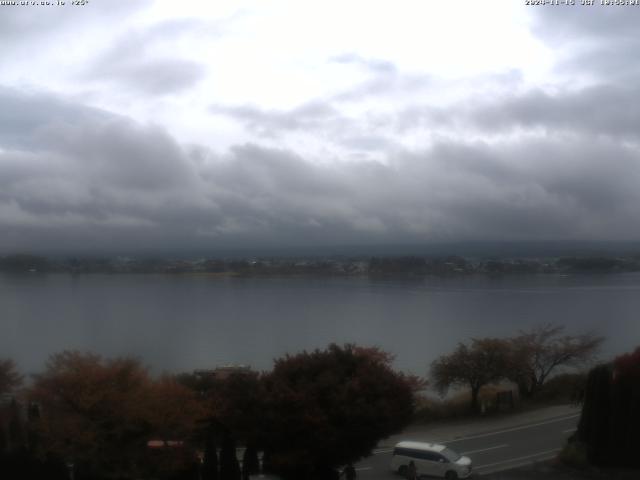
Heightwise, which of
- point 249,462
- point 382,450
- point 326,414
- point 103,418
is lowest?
point 382,450

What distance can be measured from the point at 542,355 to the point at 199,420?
11.6m

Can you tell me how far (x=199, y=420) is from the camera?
9.38 metres

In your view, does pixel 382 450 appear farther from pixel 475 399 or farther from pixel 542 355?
pixel 542 355

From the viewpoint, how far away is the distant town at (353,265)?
1380 inches

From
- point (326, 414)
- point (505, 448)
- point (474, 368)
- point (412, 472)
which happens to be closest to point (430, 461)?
point (412, 472)

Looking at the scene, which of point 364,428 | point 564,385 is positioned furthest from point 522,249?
point 364,428

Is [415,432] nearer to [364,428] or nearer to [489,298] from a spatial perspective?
[364,428]

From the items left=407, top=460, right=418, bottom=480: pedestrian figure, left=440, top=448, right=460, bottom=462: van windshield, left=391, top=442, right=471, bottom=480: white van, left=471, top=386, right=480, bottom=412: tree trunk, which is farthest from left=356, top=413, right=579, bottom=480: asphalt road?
left=471, top=386, right=480, bottom=412: tree trunk

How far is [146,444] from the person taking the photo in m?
8.92

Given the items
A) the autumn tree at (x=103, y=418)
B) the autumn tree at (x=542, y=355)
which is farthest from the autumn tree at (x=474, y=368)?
the autumn tree at (x=103, y=418)

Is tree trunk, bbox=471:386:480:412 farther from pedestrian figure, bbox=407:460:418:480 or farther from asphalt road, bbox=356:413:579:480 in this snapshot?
pedestrian figure, bbox=407:460:418:480

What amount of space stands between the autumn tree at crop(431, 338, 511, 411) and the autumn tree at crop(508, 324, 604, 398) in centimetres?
43

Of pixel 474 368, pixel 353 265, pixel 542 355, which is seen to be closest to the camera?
pixel 474 368

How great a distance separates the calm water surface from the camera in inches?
907
